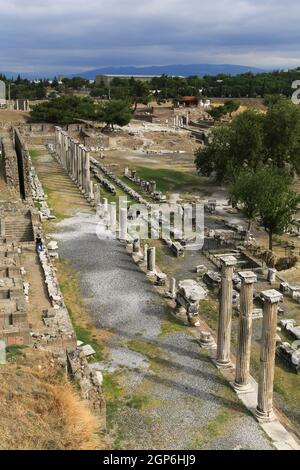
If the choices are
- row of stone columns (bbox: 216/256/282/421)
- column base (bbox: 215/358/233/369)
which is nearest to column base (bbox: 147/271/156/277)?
row of stone columns (bbox: 216/256/282/421)

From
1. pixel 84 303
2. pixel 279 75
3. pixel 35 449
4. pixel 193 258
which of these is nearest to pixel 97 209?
pixel 193 258

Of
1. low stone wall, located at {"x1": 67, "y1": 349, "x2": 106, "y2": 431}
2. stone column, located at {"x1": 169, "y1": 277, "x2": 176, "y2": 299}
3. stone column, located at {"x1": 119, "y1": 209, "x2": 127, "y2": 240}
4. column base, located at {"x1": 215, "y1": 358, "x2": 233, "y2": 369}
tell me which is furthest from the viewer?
stone column, located at {"x1": 119, "y1": 209, "x2": 127, "y2": 240}

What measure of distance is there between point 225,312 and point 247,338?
1458 mm

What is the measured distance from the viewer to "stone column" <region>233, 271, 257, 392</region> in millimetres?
13445

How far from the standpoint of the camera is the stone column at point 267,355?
1245 centimetres

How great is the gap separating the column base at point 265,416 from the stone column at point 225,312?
232 centimetres

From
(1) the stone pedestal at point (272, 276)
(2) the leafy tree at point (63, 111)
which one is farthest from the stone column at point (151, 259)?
(2) the leafy tree at point (63, 111)

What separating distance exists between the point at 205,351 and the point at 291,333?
3.91 m

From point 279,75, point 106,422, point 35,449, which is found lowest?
point 106,422

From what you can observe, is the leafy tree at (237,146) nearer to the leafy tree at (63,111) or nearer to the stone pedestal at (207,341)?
the stone pedestal at (207,341)

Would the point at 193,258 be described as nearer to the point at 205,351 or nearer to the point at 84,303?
the point at 84,303

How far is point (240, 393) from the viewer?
14.0 metres

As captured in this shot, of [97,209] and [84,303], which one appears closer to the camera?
[84,303]

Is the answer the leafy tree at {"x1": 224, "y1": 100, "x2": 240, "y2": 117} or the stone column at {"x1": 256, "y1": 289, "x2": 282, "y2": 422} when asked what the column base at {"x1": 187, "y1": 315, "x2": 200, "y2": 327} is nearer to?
the stone column at {"x1": 256, "y1": 289, "x2": 282, "y2": 422}
